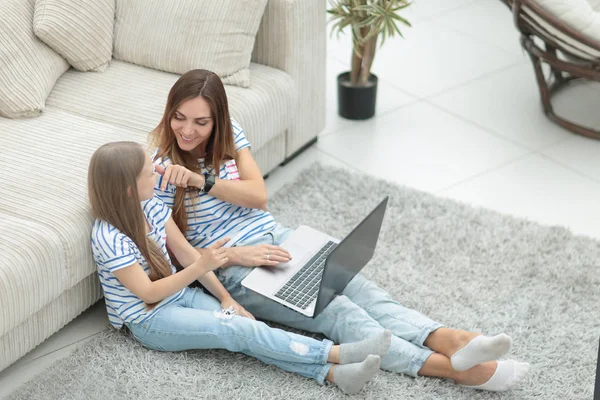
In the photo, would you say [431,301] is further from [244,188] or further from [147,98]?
[147,98]

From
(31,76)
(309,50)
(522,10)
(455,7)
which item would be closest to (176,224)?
(31,76)

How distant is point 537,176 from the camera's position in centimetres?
356

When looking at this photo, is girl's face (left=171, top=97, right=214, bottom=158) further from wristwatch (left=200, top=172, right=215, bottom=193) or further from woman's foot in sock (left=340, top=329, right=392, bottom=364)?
woman's foot in sock (left=340, top=329, right=392, bottom=364)

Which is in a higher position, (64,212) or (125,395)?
(64,212)

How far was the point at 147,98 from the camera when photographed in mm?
3078

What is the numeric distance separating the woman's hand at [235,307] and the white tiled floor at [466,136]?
0.42m

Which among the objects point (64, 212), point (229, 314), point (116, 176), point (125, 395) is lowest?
point (125, 395)

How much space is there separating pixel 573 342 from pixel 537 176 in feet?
3.50

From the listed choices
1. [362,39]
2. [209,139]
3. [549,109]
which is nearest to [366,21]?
[362,39]

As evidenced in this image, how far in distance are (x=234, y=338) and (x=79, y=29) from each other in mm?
1357

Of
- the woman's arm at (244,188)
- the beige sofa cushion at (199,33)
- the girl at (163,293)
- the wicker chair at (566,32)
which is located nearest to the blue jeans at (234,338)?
the girl at (163,293)

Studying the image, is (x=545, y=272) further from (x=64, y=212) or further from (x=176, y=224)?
(x=64, y=212)

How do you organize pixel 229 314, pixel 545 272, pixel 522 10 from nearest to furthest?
1. pixel 229 314
2. pixel 545 272
3. pixel 522 10

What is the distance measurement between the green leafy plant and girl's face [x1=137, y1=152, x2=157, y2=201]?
1.49m
